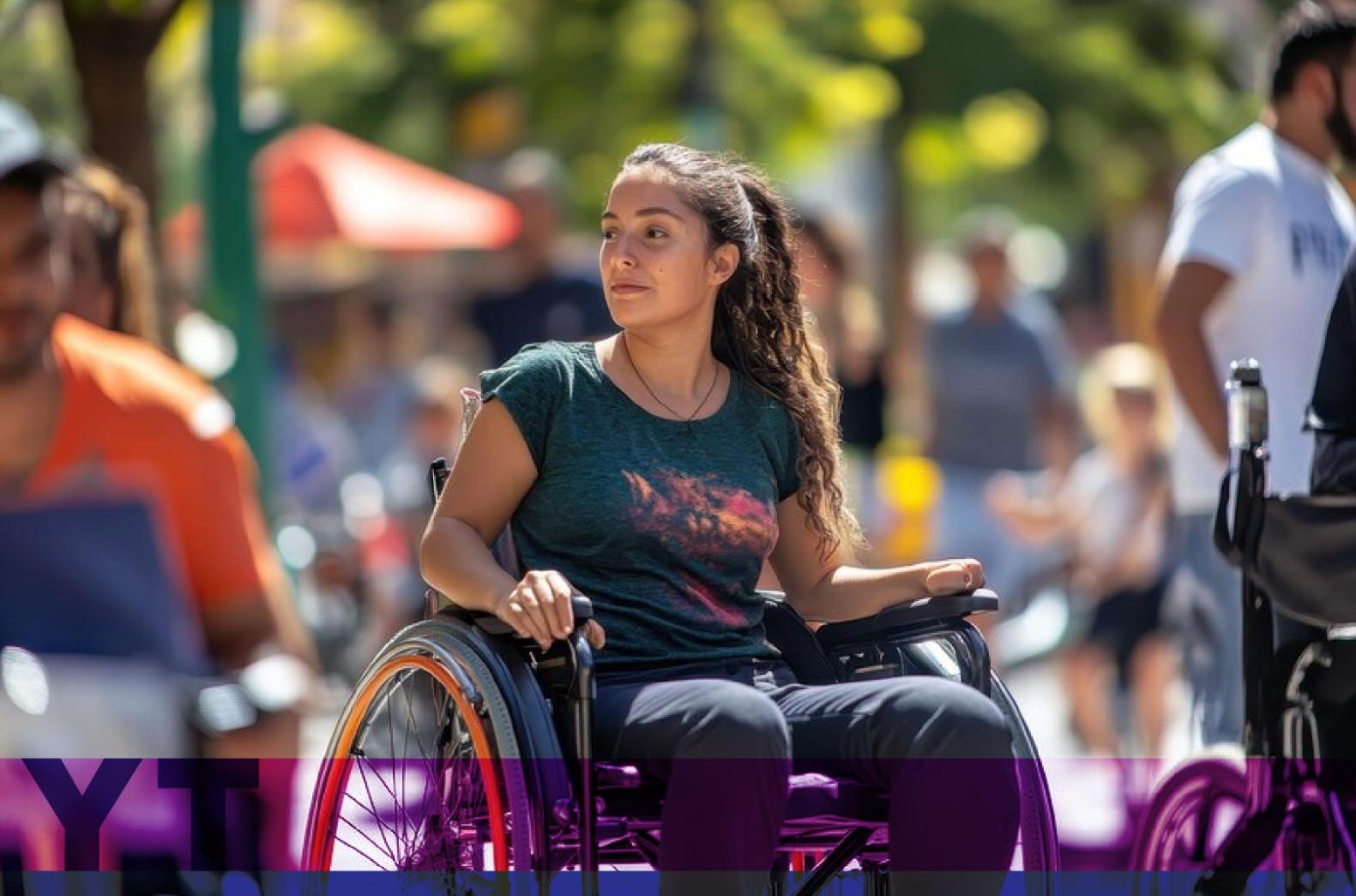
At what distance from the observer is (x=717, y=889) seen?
3.90 meters

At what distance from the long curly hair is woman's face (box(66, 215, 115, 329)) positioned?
4.52ft

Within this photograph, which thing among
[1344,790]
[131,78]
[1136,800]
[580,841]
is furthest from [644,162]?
[131,78]

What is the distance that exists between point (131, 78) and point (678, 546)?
17.4 feet

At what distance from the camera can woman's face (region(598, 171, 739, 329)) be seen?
4.38 meters

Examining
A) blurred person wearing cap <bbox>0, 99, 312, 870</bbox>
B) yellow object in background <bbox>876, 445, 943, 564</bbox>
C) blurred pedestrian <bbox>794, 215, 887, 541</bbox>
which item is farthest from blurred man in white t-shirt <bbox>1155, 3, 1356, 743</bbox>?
yellow object in background <bbox>876, 445, 943, 564</bbox>

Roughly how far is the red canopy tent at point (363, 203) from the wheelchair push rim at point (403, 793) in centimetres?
1321

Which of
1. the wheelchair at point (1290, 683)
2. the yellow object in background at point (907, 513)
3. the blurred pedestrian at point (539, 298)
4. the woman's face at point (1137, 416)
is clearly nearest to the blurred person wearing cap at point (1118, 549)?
the woman's face at point (1137, 416)

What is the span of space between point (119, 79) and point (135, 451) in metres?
5.34

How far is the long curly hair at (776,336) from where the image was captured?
15.0ft

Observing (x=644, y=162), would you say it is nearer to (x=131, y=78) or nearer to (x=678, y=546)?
(x=678, y=546)

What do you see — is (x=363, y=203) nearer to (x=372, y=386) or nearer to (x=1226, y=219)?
(x=372, y=386)

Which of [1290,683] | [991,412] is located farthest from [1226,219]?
[991,412]

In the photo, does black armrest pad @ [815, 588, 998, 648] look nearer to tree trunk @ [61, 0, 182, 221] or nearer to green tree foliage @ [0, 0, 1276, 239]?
tree trunk @ [61, 0, 182, 221]

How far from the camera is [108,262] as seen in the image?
18.2 feet
